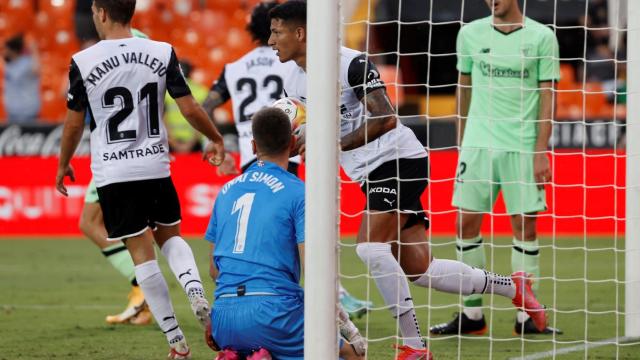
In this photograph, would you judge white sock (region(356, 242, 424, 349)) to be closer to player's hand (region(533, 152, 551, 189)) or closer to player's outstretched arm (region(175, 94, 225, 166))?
player's outstretched arm (region(175, 94, 225, 166))

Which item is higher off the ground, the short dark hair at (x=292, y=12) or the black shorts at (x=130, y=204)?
the short dark hair at (x=292, y=12)

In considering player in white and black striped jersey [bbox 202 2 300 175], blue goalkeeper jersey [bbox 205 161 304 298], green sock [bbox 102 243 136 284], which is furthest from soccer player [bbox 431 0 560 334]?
blue goalkeeper jersey [bbox 205 161 304 298]

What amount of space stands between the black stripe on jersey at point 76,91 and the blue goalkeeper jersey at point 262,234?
1.59 m

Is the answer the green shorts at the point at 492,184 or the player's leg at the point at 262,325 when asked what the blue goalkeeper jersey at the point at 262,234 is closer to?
the player's leg at the point at 262,325

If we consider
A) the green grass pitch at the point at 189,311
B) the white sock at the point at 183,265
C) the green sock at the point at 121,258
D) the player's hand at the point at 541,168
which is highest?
the player's hand at the point at 541,168

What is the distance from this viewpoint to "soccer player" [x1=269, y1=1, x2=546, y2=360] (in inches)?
228

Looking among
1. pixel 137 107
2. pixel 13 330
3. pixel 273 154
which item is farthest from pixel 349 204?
pixel 273 154

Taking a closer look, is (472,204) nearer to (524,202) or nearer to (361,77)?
(524,202)

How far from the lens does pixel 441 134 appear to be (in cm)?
1445

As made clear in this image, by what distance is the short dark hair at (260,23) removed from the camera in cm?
820

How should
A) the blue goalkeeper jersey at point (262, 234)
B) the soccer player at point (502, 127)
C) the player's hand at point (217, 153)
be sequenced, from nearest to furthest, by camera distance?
the blue goalkeeper jersey at point (262, 234) → the player's hand at point (217, 153) → the soccer player at point (502, 127)

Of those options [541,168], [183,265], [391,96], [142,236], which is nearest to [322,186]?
[183,265]

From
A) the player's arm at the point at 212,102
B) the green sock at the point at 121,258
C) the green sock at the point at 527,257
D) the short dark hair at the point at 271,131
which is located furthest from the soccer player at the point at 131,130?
the green sock at the point at 527,257

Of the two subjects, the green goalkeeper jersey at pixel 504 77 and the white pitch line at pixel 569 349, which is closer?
the white pitch line at pixel 569 349
